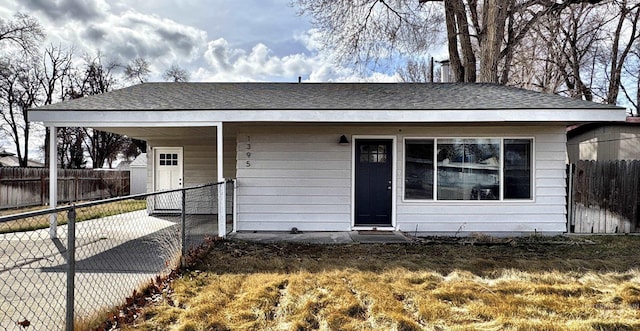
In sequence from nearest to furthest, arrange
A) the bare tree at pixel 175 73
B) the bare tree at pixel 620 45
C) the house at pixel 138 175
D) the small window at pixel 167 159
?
the small window at pixel 167 159 → the bare tree at pixel 620 45 → the house at pixel 138 175 → the bare tree at pixel 175 73

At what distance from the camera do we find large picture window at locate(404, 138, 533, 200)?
7.54 metres

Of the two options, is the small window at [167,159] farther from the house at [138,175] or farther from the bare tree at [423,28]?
the house at [138,175]

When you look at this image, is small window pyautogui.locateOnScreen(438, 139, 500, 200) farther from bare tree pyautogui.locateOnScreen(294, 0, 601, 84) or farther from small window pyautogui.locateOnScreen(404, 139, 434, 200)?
bare tree pyautogui.locateOnScreen(294, 0, 601, 84)

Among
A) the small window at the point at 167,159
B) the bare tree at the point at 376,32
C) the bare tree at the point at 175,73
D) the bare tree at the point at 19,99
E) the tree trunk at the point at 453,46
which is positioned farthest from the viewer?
the bare tree at the point at 175,73

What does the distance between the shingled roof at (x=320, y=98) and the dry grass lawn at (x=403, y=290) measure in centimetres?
261

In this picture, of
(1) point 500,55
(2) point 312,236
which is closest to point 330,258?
A: (2) point 312,236

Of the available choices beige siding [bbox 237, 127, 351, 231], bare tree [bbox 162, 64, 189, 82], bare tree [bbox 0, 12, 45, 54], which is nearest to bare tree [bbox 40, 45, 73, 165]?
bare tree [bbox 0, 12, 45, 54]

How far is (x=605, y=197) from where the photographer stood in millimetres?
7656

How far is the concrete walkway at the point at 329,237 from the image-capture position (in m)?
6.75

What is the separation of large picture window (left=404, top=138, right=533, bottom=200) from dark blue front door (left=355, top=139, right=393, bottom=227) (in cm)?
67

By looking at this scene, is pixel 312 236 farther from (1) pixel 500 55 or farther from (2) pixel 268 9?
(1) pixel 500 55

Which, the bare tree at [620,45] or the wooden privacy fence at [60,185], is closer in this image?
the wooden privacy fence at [60,185]

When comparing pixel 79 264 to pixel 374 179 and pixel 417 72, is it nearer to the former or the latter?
pixel 374 179

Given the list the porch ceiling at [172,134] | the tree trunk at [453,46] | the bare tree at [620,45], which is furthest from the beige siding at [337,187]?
the bare tree at [620,45]
